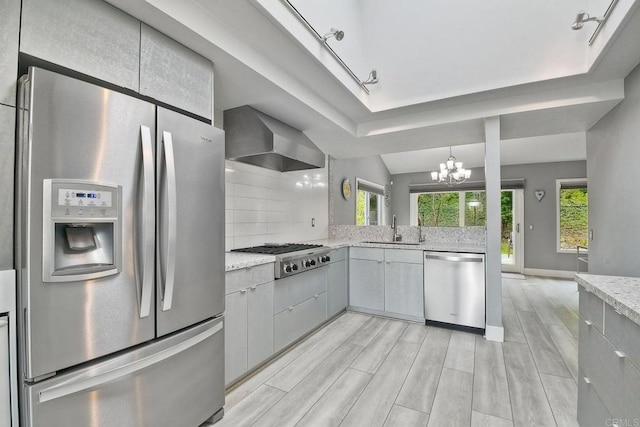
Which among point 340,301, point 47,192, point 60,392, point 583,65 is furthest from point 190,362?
point 583,65

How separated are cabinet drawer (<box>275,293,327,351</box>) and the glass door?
5366mm

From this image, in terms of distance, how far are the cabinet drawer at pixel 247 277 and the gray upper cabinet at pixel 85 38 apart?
1.21 meters

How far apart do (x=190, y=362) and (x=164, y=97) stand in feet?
4.61

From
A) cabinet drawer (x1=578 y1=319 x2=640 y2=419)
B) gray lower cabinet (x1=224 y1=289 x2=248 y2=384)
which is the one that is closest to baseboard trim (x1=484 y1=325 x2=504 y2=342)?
cabinet drawer (x1=578 y1=319 x2=640 y2=419)

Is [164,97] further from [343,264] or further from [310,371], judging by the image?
[343,264]

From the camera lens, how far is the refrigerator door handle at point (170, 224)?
1372mm

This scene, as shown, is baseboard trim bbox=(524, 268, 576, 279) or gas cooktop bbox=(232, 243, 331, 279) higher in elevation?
gas cooktop bbox=(232, 243, 331, 279)

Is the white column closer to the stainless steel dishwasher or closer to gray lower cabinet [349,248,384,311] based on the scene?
the stainless steel dishwasher

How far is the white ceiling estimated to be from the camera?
5.65ft

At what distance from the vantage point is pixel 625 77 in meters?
2.38

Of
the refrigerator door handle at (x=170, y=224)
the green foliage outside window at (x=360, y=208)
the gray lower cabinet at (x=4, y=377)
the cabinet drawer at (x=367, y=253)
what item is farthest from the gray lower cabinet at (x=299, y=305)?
the green foliage outside window at (x=360, y=208)

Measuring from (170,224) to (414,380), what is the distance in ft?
6.52

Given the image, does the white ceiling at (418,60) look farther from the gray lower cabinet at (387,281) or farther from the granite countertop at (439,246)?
the gray lower cabinet at (387,281)

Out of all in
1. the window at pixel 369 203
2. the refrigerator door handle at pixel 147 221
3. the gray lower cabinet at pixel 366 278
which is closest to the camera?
the refrigerator door handle at pixel 147 221
